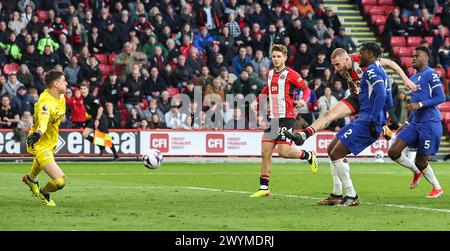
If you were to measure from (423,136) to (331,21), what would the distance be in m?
19.8

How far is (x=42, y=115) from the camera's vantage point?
46.6 feet

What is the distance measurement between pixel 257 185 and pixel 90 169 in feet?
22.8

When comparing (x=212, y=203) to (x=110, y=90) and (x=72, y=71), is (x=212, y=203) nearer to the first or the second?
(x=110, y=90)

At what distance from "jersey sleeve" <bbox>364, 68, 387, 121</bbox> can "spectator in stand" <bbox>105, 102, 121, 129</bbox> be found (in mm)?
16343

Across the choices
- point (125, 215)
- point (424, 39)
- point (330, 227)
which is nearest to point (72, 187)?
point (125, 215)

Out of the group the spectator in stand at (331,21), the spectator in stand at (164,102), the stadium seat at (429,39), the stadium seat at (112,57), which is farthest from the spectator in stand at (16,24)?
the stadium seat at (429,39)

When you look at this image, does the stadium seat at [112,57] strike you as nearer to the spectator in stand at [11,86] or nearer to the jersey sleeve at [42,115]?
the spectator in stand at [11,86]

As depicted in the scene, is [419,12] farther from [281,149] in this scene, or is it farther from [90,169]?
[281,149]

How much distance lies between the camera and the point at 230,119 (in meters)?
31.0

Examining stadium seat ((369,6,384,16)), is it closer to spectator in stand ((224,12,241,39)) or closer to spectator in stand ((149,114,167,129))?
spectator in stand ((224,12,241,39))

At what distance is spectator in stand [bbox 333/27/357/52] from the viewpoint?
35.2m

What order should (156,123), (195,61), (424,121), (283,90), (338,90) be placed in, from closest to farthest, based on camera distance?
(424,121), (283,90), (156,123), (195,61), (338,90)

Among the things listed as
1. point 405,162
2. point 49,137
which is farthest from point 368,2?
point 49,137
